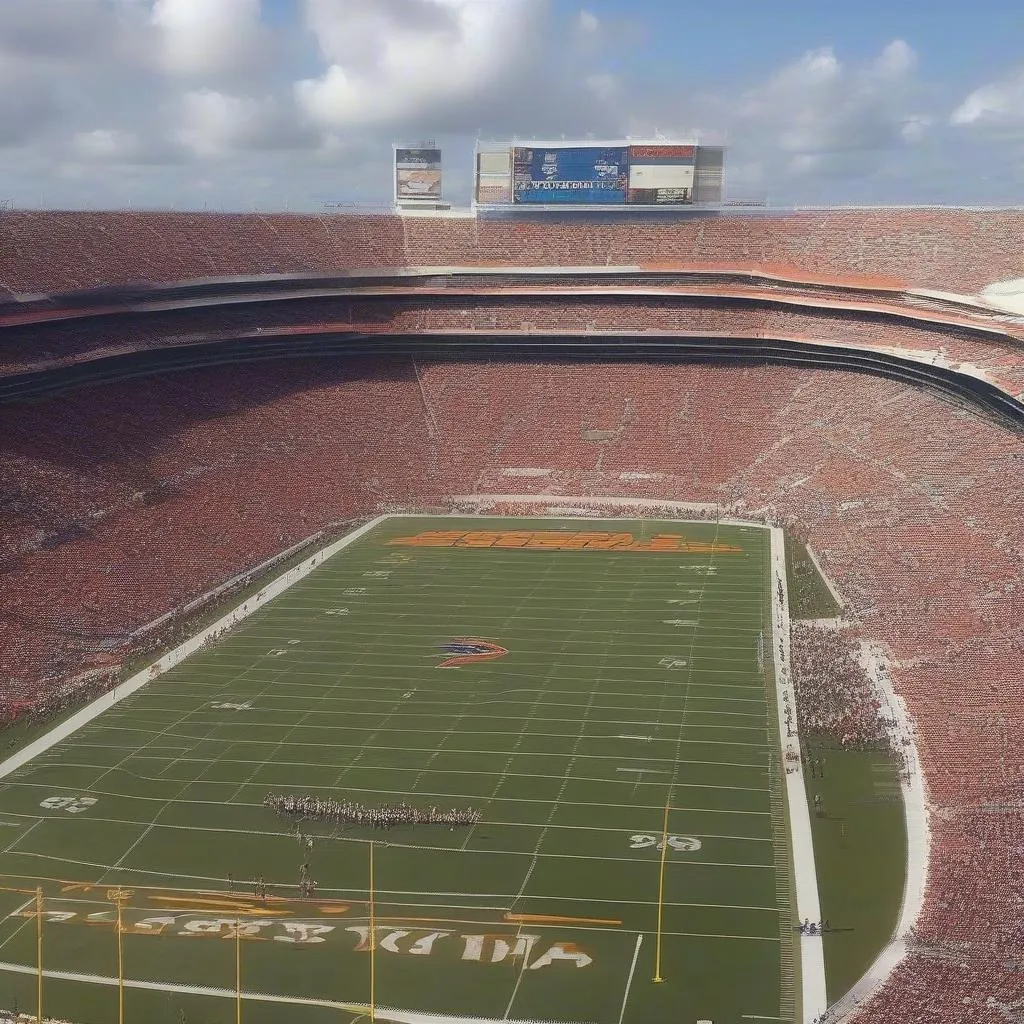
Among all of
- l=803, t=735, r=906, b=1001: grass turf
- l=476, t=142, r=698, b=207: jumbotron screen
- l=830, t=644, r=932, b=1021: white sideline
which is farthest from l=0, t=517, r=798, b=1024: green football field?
l=476, t=142, r=698, b=207: jumbotron screen

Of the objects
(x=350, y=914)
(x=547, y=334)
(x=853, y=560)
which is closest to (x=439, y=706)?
(x=350, y=914)

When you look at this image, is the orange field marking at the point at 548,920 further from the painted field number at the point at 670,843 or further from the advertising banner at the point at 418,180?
the advertising banner at the point at 418,180

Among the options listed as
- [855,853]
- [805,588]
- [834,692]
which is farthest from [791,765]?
[805,588]

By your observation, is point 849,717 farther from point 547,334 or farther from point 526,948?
point 547,334

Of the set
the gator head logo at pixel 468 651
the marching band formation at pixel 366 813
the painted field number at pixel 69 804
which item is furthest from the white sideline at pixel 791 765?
the gator head logo at pixel 468 651

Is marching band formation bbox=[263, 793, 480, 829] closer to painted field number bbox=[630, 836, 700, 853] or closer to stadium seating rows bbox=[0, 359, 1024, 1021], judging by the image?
painted field number bbox=[630, 836, 700, 853]

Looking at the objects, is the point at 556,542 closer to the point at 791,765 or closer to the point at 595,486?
the point at 595,486
